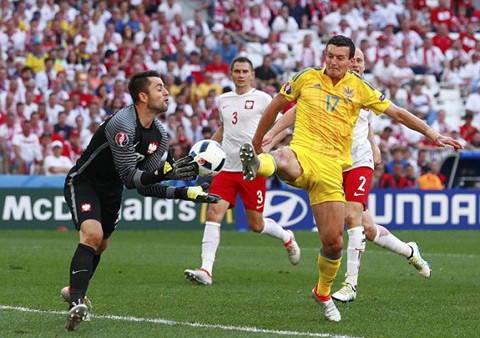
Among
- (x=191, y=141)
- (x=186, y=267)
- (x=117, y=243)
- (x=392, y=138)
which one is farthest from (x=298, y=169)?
(x=392, y=138)

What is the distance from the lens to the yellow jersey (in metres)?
9.76

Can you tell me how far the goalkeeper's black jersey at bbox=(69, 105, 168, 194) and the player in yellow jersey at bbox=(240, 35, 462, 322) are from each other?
874 millimetres

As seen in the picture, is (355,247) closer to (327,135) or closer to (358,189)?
(358,189)

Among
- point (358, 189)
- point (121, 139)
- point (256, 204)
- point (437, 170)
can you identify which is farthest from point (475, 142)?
point (121, 139)

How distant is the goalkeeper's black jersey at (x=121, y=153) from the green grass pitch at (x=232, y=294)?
1193mm

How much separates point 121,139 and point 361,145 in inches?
147

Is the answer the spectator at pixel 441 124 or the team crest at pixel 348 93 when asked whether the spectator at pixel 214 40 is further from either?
the team crest at pixel 348 93

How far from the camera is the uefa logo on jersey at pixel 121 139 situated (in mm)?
9156

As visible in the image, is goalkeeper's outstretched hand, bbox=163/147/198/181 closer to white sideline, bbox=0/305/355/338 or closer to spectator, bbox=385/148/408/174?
white sideline, bbox=0/305/355/338

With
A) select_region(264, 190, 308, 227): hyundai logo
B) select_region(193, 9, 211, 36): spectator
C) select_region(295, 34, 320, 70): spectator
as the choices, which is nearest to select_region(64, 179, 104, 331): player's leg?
select_region(264, 190, 308, 227): hyundai logo

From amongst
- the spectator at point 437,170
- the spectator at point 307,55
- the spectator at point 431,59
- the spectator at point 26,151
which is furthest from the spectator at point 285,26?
the spectator at point 26,151

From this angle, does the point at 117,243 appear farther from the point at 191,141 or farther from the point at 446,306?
the point at 446,306

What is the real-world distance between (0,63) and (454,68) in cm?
1239

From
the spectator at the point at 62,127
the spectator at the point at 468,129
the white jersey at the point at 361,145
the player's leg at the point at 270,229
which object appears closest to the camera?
the white jersey at the point at 361,145
